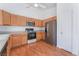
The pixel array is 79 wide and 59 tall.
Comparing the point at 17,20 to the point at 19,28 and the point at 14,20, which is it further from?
the point at 19,28

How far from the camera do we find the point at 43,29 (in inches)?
79.8

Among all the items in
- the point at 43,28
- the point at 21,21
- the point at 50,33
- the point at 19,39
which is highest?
the point at 21,21

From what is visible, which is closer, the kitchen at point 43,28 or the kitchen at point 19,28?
the kitchen at point 43,28

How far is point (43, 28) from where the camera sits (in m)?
2.03

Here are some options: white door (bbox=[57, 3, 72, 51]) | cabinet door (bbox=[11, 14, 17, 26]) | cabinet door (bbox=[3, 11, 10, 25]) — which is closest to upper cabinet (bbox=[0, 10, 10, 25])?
cabinet door (bbox=[3, 11, 10, 25])

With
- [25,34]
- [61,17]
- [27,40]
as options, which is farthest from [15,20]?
[61,17]

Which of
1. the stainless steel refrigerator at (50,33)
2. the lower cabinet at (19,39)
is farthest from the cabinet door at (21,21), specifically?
the stainless steel refrigerator at (50,33)

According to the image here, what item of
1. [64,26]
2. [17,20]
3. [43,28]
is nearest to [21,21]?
[17,20]

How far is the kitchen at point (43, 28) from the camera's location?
201 centimetres

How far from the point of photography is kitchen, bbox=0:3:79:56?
201 cm

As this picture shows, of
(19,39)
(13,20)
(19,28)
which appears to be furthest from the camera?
(19,28)

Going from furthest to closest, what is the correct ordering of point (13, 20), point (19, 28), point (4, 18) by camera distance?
point (19, 28), point (13, 20), point (4, 18)

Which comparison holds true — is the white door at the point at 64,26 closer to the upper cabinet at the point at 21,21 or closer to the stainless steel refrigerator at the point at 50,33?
the stainless steel refrigerator at the point at 50,33

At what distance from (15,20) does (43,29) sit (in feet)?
3.79
